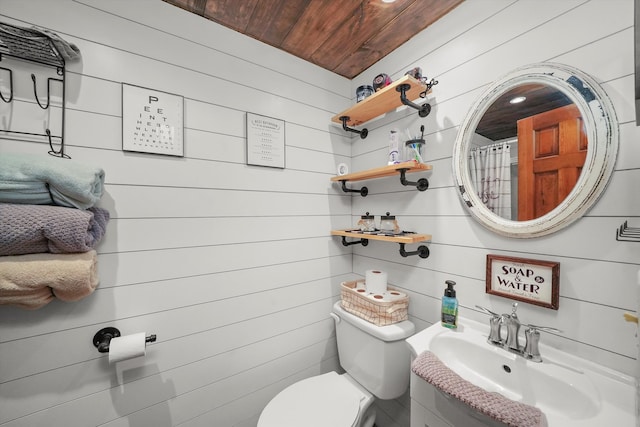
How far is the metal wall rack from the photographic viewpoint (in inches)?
29.0

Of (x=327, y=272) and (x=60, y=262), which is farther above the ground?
(x=60, y=262)

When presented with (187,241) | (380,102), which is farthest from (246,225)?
(380,102)

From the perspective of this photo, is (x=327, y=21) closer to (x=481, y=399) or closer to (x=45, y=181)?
(x=45, y=181)

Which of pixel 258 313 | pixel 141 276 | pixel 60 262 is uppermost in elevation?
pixel 60 262

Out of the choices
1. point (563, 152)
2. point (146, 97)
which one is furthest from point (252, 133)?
point (563, 152)

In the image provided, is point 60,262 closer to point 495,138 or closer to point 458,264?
point 458,264

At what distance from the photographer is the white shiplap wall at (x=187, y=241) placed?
858 millimetres

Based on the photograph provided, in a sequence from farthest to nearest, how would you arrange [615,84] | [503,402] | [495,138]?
[495,138] < [615,84] < [503,402]

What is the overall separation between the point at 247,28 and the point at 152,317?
4.76 feet

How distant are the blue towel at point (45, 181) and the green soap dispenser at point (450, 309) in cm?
140

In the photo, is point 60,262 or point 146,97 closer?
point 60,262

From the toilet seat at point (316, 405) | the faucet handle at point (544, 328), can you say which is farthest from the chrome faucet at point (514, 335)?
the toilet seat at point (316, 405)

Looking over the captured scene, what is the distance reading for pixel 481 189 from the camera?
3.24 feet

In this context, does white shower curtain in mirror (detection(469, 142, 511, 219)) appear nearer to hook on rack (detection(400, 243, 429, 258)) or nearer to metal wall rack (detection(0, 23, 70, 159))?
hook on rack (detection(400, 243, 429, 258))
